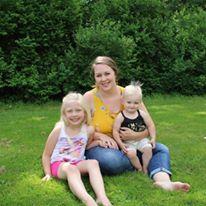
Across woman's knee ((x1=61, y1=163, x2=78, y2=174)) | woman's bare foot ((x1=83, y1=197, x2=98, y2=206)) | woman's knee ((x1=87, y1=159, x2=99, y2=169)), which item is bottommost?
woman's bare foot ((x1=83, y1=197, x2=98, y2=206))

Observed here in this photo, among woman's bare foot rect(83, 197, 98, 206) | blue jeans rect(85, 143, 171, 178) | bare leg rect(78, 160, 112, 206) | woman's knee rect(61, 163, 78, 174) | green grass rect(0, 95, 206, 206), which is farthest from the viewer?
blue jeans rect(85, 143, 171, 178)

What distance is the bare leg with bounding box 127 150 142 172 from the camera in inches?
211

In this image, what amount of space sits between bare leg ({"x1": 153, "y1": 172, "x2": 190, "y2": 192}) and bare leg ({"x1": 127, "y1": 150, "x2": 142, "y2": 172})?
0.27 m

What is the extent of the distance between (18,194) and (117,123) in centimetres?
135

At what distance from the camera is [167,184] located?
5.01 m

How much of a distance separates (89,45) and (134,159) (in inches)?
223

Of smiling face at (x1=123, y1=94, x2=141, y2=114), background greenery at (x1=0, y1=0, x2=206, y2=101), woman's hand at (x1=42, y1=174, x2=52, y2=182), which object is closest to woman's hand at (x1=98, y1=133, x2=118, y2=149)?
smiling face at (x1=123, y1=94, x2=141, y2=114)

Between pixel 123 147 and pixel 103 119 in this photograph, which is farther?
pixel 103 119

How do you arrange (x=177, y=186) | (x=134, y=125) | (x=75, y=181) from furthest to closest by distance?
(x=134, y=125)
(x=177, y=186)
(x=75, y=181)

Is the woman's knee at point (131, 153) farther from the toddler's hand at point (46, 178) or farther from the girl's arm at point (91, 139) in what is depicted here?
the toddler's hand at point (46, 178)

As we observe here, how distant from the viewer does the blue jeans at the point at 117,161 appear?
5.24 metres

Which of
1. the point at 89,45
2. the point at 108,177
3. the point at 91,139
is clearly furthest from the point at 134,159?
the point at 89,45

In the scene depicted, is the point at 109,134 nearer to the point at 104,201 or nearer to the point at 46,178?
the point at 46,178

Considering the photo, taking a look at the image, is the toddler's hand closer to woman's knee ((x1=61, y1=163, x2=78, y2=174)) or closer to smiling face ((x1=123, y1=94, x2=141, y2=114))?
woman's knee ((x1=61, y1=163, x2=78, y2=174))
